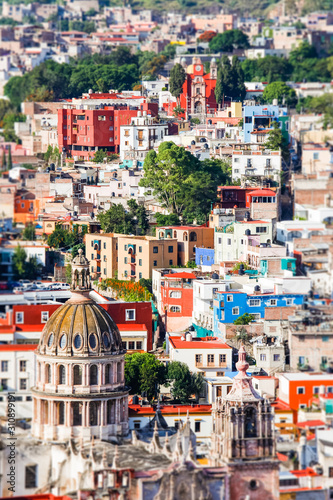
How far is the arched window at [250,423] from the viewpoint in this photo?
20.0 m

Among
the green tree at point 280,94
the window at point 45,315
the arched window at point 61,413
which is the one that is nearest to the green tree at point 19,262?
the arched window at point 61,413

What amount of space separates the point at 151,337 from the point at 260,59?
23.7m

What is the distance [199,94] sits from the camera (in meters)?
41.8

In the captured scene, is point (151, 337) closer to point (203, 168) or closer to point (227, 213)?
point (227, 213)

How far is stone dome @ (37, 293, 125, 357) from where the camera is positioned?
21688 millimetres

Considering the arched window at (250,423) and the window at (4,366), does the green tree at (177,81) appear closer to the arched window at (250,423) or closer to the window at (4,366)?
the window at (4,366)

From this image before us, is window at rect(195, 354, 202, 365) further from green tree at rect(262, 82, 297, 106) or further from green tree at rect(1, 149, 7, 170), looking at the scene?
green tree at rect(262, 82, 297, 106)

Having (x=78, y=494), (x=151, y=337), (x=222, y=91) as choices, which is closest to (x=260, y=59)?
(x=222, y=91)

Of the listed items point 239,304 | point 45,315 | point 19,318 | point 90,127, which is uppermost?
point 90,127

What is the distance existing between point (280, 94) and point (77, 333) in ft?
71.5

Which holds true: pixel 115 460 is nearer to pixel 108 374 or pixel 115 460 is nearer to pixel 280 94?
pixel 108 374

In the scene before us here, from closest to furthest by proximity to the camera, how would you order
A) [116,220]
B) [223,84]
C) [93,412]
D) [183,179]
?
1. [93,412]
2. [116,220]
3. [183,179]
4. [223,84]

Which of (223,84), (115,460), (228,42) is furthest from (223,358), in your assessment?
(228,42)

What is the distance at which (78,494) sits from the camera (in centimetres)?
1866
